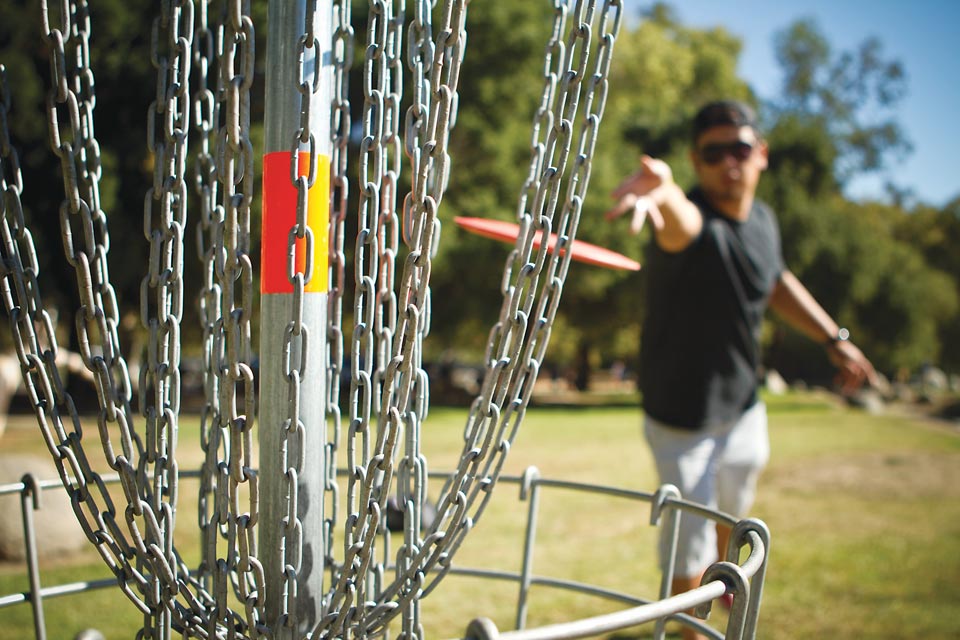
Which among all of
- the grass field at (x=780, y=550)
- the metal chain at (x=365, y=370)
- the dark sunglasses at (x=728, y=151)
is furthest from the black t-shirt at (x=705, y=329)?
the metal chain at (x=365, y=370)

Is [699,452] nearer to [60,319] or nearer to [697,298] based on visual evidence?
[697,298]

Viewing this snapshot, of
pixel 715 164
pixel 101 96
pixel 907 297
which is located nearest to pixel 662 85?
pixel 907 297

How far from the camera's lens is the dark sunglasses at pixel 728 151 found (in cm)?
301

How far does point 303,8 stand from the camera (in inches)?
51.7

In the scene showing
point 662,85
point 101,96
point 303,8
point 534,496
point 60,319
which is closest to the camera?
point 303,8

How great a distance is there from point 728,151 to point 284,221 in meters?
2.20

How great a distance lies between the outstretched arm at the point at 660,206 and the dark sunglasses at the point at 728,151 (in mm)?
265

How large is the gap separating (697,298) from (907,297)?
68.7 ft

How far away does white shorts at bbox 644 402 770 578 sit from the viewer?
2.62 m

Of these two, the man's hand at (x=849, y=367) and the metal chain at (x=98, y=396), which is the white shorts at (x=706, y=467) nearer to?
the man's hand at (x=849, y=367)

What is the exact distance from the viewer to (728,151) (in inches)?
119

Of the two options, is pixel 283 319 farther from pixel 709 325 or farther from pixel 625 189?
pixel 709 325

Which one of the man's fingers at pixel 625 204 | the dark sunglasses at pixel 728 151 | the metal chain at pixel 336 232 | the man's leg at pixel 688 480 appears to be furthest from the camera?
the dark sunglasses at pixel 728 151

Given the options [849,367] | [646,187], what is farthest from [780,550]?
[646,187]
